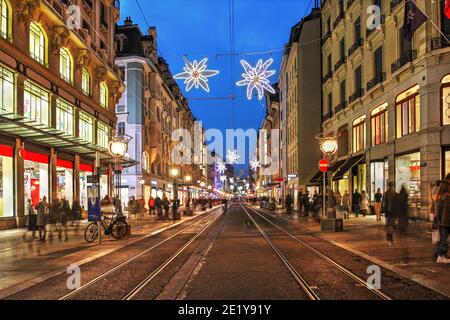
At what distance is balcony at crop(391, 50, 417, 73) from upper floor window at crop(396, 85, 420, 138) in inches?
56.6

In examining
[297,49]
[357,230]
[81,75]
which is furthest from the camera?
[297,49]

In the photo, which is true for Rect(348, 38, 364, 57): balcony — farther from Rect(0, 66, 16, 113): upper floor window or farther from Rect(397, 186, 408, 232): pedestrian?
Rect(0, 66, 16, 113): upper floor window

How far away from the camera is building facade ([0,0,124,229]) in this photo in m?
23.8

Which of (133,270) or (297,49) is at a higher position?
(297,49)

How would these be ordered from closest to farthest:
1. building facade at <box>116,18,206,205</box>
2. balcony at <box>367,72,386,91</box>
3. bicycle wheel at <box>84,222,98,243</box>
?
bicycle wheel at <box>84,222,98,243</box> → balcony at <box>367,72,386,91</box> → building facade at <box>116,18,206,205</box>

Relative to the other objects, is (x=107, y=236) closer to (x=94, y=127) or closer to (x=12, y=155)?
(x=12, y=155)

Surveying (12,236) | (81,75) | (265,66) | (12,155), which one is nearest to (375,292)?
(265,66)

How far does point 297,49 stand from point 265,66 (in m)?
37.4

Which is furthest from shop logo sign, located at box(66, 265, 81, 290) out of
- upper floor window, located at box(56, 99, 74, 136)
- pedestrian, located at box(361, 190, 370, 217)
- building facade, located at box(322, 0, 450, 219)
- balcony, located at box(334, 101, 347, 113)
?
balcony, located at box(334, 101, 347, 113)

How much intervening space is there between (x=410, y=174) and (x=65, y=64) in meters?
21.4

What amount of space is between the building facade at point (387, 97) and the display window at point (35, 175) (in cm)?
1860

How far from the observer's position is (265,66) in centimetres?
1894

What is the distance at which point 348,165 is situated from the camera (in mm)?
37344

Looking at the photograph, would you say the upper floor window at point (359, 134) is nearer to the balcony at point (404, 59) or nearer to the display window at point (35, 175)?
the balcony at point (404, 59)
